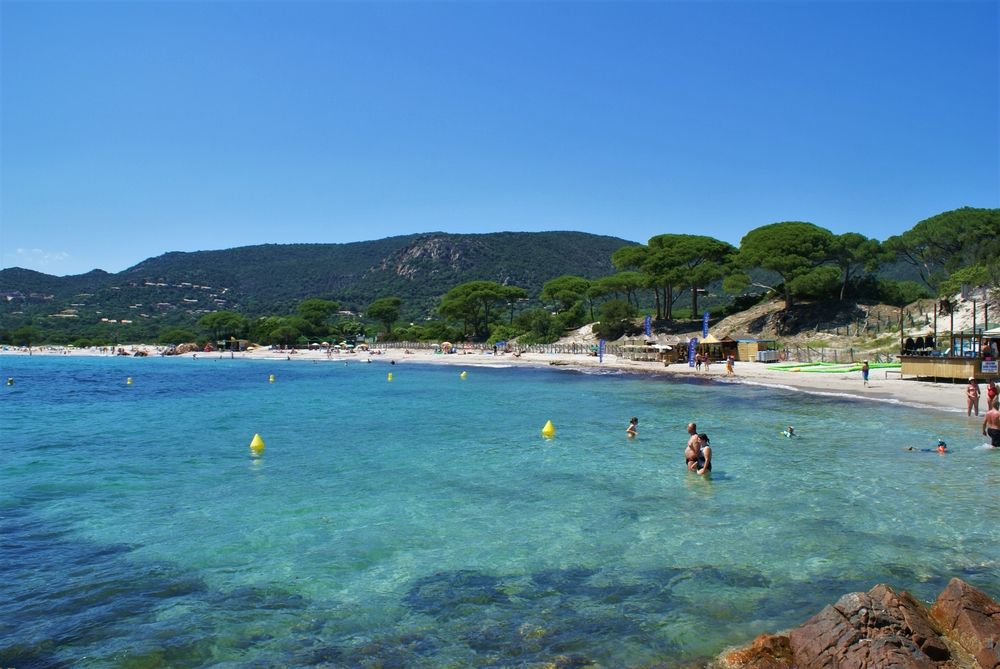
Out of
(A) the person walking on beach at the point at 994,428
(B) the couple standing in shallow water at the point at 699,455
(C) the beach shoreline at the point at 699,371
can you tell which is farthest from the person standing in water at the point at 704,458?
(C) the beach shoreline at the point at 699,371

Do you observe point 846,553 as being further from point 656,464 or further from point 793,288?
point 793,288

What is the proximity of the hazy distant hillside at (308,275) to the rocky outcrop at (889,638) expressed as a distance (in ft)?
387

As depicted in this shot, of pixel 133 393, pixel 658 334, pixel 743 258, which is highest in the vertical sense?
pixel 743 258

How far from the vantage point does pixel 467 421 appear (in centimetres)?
2170

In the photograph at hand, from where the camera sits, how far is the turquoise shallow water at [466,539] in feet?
20.5

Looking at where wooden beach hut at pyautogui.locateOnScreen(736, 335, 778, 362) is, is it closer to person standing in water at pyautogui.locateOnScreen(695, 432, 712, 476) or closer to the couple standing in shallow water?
the couple standing in shallow water

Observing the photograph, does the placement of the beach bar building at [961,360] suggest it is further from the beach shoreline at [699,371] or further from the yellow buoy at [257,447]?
the yellow buoy at [257,447]

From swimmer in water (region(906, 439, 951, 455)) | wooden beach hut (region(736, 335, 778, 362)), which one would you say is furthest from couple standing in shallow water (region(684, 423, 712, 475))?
wooden beach hut (region(736, 335, 778, 362))

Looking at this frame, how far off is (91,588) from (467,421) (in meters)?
14.6

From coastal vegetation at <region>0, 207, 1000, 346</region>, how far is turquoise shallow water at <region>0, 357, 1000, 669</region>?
33316 mm

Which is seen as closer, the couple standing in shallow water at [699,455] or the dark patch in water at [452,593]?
the dark patch in water at [452,593]

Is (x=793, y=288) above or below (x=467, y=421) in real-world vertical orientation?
above

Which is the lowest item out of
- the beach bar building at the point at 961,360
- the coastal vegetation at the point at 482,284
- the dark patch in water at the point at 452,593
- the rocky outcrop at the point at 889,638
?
the dark patch in water at the point at 452,593

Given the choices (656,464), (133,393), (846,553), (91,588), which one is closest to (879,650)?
(846,553)
